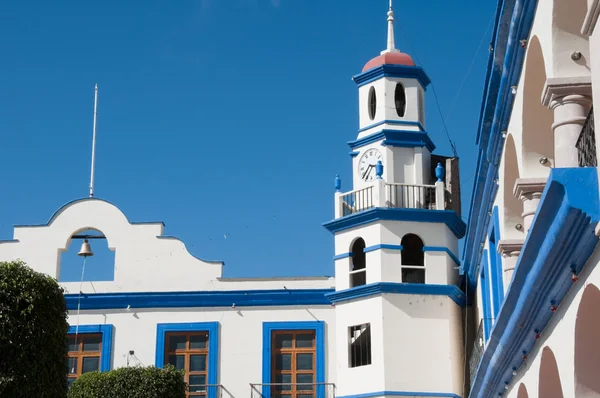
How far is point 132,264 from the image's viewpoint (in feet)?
94.9

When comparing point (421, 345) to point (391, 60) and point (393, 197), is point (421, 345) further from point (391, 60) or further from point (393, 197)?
point (391, 60)

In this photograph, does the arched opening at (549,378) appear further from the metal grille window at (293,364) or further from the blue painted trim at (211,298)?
the blue painted trim at (211,298)

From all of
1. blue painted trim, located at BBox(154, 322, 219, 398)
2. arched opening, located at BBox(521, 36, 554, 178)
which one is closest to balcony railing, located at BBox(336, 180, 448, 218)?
blue painted trim, located at BBox(154, 322, 219, 398)

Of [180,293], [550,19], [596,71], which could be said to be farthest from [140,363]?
[596,71]

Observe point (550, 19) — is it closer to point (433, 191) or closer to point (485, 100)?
point (485, 100)

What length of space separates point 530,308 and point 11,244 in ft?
64.7

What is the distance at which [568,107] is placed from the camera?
411 inches

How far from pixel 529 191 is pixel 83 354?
1809cm

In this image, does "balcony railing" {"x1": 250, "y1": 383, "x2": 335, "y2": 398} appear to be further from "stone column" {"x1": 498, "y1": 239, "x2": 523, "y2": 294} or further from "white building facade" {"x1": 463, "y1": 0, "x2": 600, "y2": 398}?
"stone column" {"x1": 498, "y1": 239, "x2": 523, "y2": 294}

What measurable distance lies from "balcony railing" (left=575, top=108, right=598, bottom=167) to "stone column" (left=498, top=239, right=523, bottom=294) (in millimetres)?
5429

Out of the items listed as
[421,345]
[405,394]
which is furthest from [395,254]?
[405,394]

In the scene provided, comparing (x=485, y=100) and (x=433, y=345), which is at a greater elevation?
(x=485, y=100)

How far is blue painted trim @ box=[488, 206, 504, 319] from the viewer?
17500 millimetres

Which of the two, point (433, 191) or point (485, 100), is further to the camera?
point (433, 191)
